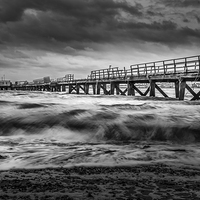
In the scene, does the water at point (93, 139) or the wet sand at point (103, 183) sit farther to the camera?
the water at point (93, 139)

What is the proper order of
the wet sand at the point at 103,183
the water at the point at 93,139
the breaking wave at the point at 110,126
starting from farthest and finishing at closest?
the breaking wave at the point at 110,126, the water at the point at 93,139, the wet sand at the point at 103,183

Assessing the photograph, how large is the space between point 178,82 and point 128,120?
1101 centimetres

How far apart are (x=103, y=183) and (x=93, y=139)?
2.64 meters

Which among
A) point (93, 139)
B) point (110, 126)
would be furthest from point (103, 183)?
point (110, 126)

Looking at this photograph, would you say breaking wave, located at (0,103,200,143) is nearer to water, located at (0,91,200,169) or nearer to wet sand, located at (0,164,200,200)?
water, located at (0,91,200,169)

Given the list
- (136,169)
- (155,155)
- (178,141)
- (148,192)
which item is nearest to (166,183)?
(148,192)

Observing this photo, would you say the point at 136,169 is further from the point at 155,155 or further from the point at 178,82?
the point at 178,82

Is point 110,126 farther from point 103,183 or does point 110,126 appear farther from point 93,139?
point 103,183

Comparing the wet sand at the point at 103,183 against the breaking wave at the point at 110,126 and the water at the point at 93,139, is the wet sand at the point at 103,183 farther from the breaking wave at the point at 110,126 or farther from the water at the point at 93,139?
the breaking wave at the point at 110,126

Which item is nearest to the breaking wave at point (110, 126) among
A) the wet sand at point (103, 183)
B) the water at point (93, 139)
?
the water at point (93, 139)

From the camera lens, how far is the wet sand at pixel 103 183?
2234 millimetres

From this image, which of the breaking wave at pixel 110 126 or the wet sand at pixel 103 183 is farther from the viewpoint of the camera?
the breaking wave at pixel 110 126

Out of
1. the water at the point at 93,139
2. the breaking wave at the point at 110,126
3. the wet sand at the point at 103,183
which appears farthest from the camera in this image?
the breaking wave at the point at 110,126

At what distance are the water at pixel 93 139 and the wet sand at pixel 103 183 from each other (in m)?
0.31
